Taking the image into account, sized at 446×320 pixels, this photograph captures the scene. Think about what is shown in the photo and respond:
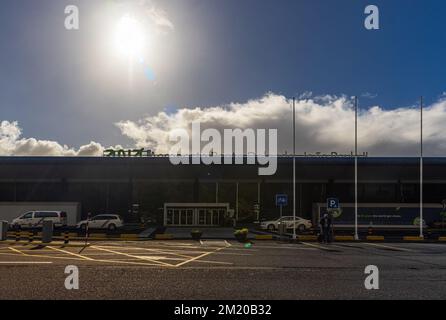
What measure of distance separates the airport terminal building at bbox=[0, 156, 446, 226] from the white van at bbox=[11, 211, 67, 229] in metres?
11.5

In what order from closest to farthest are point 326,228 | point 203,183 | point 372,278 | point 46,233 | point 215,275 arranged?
point 372,278 → point 215,275 → point 46,233 → point 326,228 → point 203,183

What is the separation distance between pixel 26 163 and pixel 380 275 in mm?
45844

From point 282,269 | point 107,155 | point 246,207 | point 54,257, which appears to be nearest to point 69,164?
point 107,155

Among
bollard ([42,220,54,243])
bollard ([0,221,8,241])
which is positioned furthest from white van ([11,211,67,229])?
bollard ([42,220,54,243])

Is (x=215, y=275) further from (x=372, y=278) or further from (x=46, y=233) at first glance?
(x=46, y=233)

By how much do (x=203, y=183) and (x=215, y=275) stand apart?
131ft

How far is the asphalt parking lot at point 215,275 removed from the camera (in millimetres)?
9125

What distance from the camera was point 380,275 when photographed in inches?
466

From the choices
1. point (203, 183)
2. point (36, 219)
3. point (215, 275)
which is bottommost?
point (36, 219)

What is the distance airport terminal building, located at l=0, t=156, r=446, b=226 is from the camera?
4897cm

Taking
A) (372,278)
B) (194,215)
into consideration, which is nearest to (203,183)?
(194,215)

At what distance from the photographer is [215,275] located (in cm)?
1151

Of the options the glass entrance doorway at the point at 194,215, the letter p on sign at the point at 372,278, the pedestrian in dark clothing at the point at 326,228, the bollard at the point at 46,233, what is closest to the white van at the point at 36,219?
the glass entrance doorway at the point at 194,215

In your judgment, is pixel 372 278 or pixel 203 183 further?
pixel 203 183
